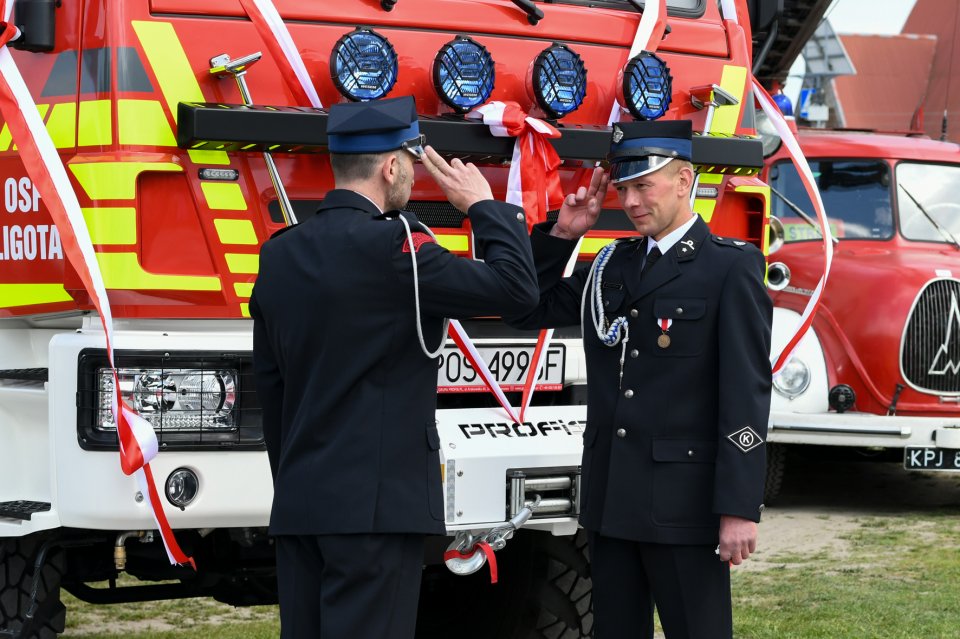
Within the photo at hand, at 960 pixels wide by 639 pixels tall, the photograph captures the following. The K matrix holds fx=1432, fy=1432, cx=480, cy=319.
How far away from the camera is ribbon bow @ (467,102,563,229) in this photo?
4.32 metres

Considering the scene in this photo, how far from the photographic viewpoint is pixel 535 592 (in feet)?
16.5

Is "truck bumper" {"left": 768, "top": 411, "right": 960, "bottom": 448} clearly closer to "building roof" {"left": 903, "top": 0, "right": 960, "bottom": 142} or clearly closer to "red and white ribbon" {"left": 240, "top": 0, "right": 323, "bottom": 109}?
"red and white ribbon" {"left": 240, "top": 0, "right": 323, "bottom": 109}

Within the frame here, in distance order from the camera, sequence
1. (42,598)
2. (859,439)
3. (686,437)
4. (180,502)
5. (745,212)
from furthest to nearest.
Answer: (859,439) < (745,212) < (42,598) < (180,502) < (686,437)

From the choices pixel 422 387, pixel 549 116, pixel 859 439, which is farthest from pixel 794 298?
pixel 422 387

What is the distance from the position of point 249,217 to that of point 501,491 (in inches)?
42.8

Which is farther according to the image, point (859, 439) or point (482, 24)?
point (859, 439)

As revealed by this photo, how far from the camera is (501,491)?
13.8ft

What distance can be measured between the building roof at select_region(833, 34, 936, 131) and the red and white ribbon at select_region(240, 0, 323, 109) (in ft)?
98.8

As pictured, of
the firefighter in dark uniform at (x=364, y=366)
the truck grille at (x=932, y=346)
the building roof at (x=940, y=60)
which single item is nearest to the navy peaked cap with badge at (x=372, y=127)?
the firefighter in dark uniform at (x=364, y=366)

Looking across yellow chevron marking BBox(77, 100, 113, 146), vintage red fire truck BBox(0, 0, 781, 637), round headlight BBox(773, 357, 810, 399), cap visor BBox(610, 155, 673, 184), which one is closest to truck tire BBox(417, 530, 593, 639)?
vintage red fire truck BBox(0, 0, 781, 637)

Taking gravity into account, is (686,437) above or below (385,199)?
below

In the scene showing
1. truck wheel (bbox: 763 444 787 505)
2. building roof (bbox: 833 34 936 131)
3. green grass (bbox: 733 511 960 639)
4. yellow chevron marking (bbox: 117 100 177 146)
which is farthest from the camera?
building roof (bbox: 833 34 936 131)

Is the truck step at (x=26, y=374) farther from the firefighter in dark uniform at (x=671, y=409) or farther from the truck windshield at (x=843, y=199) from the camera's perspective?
the truck windshield at (x=843, y=199)

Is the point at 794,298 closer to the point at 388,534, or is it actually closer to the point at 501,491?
the point at 501,491
